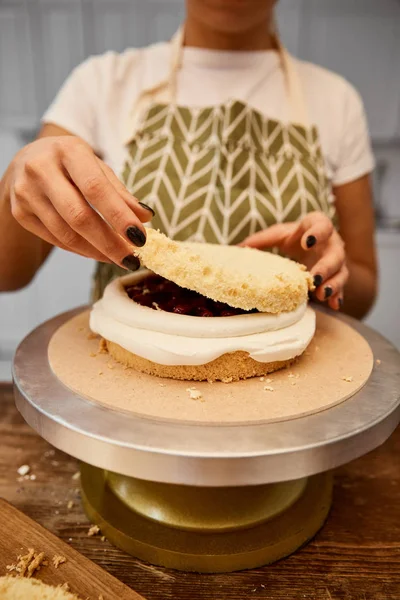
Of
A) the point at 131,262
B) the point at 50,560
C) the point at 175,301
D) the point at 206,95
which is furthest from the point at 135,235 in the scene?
the point at 206,95

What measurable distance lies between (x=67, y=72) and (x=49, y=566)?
2.23 m

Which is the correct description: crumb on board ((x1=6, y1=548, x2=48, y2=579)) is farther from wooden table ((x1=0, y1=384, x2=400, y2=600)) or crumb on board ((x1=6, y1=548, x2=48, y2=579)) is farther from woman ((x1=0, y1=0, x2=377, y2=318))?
woman ((x1=0, y1=0, x2=377, y2=318))

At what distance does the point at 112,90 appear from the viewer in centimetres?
126

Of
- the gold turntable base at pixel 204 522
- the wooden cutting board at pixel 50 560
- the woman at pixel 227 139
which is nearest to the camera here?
the wooden cutting board at pixel 50 560

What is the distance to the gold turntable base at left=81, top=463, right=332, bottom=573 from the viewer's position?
64cm

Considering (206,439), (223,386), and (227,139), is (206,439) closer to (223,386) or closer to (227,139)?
(223,386)

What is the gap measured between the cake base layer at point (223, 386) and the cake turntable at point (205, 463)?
0.01 meters

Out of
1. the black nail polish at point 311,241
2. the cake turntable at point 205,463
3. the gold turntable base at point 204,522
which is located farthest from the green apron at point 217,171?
the gold turntable base at point 204,522

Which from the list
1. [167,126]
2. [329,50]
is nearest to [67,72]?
[329,50]

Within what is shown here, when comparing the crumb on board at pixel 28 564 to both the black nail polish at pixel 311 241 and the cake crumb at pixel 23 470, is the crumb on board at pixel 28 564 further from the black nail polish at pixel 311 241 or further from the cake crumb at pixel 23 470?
the black nail polish at pixel 311 241

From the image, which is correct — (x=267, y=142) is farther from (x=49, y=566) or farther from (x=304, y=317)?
(x=49, y=566)

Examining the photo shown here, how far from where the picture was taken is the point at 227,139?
3.95 ft

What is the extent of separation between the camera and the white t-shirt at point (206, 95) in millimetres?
1242

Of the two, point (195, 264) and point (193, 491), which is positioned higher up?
point (195, 264)
